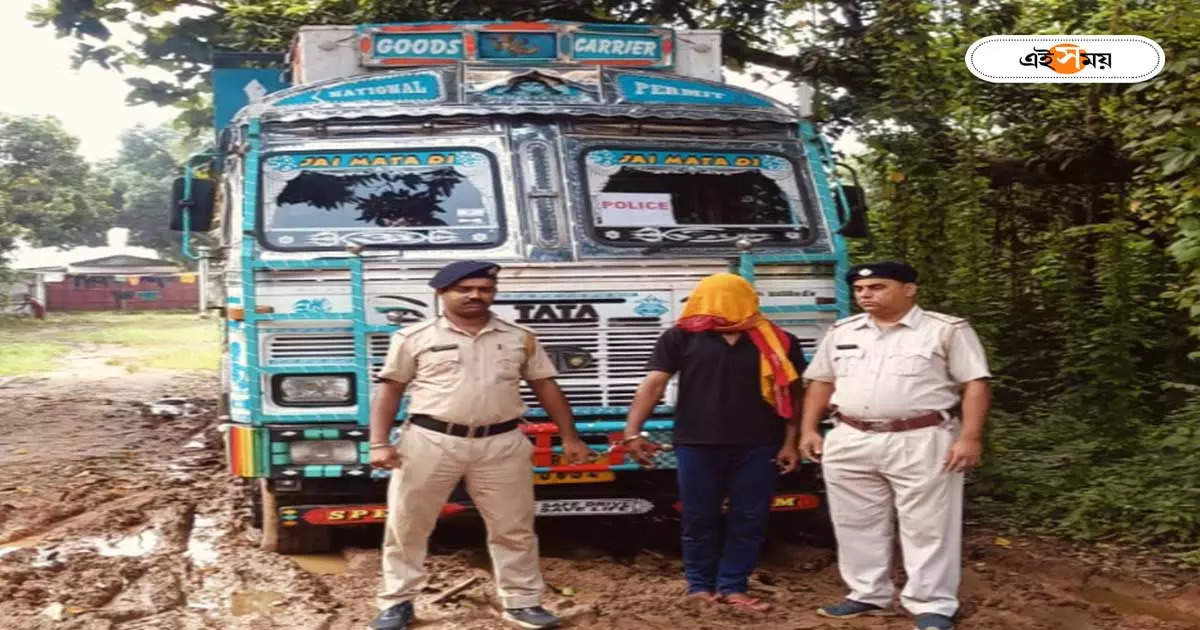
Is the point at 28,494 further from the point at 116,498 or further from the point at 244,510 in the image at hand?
the point at 244,510

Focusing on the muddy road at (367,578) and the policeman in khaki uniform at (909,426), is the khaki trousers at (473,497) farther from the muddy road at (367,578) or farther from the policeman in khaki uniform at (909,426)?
the policeman in khaki uniform at (909,426)

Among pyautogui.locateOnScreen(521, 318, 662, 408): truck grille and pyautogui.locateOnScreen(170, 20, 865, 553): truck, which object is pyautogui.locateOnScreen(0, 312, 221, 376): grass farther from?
pyautogui.locateOnScreen(521, 318, 662, 408): truck grille

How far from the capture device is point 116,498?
306 inches

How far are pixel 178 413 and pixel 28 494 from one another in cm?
531

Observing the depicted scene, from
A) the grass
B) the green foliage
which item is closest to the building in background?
the grass

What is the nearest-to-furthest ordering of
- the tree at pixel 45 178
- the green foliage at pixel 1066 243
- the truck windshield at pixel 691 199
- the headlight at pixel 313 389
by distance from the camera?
the headlight at pixel 313 389
the truck windshield at pixel 691 199
the green foliage at pixel 1066 243
the tree at pixel 45 178

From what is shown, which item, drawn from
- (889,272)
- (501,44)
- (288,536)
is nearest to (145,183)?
(501,44)

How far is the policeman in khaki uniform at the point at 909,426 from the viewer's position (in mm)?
4594

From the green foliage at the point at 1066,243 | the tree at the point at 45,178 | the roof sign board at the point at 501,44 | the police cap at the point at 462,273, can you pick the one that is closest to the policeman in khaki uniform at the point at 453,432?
the police cap at the point at 462,273

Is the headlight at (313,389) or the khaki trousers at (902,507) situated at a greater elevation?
the headlight at (313,389)

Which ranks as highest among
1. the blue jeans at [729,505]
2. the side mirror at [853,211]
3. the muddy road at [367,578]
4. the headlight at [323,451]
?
the side mirror at [853,211]

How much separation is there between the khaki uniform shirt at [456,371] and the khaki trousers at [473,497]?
107mm

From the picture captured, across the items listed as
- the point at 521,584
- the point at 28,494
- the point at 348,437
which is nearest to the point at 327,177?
the point at 348,437

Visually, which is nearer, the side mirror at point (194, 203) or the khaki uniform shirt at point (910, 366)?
the khaki uniform shirt at point (910, 366)
